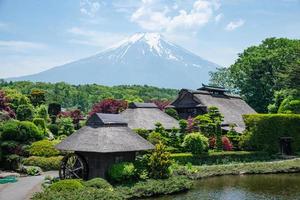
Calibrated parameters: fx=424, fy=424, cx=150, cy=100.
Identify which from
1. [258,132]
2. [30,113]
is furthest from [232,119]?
[30,113]

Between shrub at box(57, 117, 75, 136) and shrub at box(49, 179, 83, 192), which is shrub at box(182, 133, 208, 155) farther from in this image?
shrub at box(49, 179, 83, 192)

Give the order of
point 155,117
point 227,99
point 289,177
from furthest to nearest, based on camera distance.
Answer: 1. point 227,99
2. point 155,117
3. point 289,177

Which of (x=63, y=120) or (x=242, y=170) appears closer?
(x=242, y=170)

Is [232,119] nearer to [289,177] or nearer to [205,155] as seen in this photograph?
[205,155]

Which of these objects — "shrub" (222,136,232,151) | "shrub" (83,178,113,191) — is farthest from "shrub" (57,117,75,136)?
"shrub" (83,178,113,191)

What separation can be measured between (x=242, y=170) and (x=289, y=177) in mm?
4285

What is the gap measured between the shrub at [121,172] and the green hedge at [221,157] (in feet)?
34.1

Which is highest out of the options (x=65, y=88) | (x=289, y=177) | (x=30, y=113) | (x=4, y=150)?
(x=65, y=88)

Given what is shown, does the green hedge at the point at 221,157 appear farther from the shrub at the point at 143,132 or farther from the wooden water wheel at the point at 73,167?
the wooden water wheel at the point at 73,167

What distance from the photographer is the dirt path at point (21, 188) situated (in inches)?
1021

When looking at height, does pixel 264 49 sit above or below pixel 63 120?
above

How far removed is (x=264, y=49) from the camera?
78812mm

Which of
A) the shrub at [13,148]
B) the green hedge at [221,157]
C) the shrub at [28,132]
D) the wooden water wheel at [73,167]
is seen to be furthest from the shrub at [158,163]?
the shrub at [28,132]

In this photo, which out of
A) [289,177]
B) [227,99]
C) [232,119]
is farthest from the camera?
[227,99]
